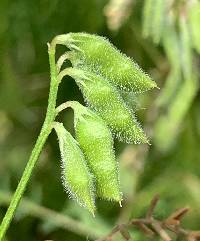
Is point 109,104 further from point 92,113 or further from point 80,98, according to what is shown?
point 80,98

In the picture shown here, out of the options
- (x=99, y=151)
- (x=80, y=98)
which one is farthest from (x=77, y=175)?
(x=80, y=98)

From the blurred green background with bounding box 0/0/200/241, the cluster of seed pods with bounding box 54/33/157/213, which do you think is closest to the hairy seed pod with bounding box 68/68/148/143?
the cluster of seed pods with bounding box 54/33/157/213

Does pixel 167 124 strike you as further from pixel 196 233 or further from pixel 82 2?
pixel 196 233

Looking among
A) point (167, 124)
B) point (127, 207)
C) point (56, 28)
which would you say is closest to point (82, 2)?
point (56, 28)

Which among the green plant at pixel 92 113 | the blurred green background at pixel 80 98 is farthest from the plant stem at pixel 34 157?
the blurred green background at pixel 80 98

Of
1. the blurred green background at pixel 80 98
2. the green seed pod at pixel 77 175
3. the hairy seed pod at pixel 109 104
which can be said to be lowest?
the green seed pod at pixel 77 175

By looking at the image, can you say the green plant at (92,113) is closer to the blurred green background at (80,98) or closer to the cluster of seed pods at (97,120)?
the cluster of seed pods at (97,120)

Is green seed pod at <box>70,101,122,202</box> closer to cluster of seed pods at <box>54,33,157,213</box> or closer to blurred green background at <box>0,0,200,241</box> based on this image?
cluster of seed pods at <box>54,33,157,213</box>

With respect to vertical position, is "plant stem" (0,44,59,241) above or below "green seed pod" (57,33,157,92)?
below
